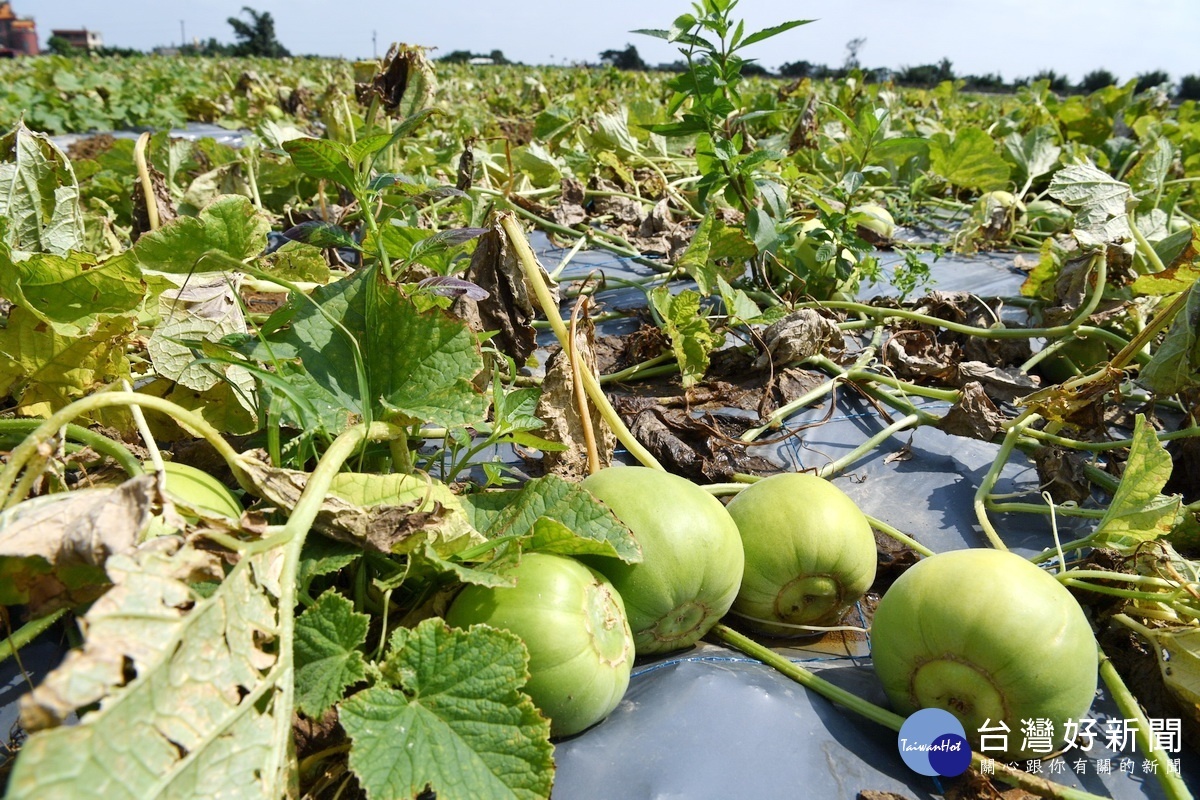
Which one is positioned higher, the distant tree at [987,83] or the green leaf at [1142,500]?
the distant tree at [987,83]

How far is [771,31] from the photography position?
88.8 inches

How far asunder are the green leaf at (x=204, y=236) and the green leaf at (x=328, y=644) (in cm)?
83

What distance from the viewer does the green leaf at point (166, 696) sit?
669 millimetres

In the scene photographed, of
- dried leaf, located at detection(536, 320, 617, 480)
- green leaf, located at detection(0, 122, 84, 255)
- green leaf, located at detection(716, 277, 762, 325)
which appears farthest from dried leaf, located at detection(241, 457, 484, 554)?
green leaf, located at detection(716, 277, 762, 325)

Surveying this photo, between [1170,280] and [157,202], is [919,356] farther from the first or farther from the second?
[157,202]

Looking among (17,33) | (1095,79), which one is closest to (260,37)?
(17,33)

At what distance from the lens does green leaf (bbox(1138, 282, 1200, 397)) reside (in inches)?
74.5

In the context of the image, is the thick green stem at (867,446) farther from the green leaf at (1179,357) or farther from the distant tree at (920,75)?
the distant tree at (920,75)

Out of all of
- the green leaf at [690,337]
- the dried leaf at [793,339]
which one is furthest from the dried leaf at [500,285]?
the dried leaf at [793,339]

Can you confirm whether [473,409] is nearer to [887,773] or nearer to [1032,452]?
[887,773]

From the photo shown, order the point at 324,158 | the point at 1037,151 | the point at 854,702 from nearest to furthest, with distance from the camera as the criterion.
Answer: the point at 854,702 → the point at 324,158 → the point at 1037,151

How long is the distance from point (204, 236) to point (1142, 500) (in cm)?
190

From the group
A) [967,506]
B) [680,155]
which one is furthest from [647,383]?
[680,155]

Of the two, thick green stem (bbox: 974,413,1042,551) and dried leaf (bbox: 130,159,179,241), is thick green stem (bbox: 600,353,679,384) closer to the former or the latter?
thick green stem (bbox: 974,413,1042,551)
